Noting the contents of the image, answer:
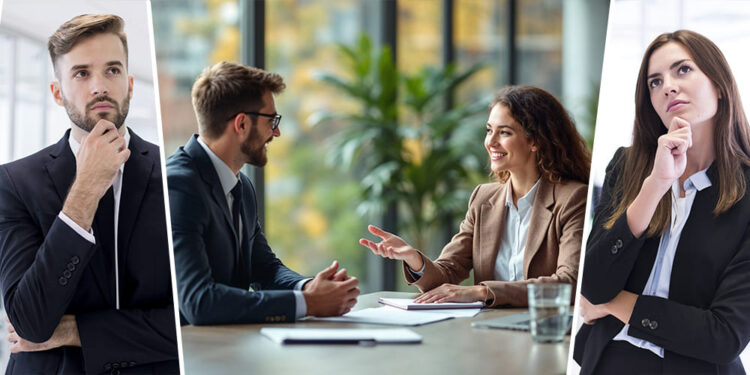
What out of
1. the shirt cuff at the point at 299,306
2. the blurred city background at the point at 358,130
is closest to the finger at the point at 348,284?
the shirt cuff at the point at 299,306

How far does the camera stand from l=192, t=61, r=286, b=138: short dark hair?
7.26ft

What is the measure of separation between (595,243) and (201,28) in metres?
3.25

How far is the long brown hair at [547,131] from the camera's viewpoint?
103 inches

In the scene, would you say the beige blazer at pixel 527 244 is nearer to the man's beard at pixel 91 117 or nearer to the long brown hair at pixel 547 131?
the long brown hair at pixel 547 131

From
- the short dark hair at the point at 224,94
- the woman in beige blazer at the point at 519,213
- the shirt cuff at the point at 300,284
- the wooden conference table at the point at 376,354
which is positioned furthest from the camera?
the woman in beige blazer at the point at 519,213

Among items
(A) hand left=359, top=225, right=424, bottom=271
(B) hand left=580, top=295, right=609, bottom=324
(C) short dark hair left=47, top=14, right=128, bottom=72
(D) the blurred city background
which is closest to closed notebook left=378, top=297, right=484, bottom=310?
(A) hand left=359, top=225, right=424, bottom=271

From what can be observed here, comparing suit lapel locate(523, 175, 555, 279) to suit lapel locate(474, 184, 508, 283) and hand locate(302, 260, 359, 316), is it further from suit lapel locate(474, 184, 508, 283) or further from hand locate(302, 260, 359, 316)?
hand locate(302, 260, 359, 316)

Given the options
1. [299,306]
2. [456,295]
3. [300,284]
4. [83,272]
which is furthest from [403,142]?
[83,272]

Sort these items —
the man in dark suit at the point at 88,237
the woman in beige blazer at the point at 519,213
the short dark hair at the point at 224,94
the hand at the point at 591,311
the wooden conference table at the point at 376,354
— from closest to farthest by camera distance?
the wooden conference table at the point at 376,354 → the man in dark suit at the point at 88,237 → the hand at the point at 591,311 → the short dark hair at the point at 224,94 → the woman in beige blazer at the point at 519,213

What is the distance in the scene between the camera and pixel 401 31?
5996 mm

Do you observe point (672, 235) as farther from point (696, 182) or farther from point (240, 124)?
point (240, 124)

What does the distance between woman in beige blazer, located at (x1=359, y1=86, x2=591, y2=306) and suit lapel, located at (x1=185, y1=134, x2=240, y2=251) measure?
20.2 inches

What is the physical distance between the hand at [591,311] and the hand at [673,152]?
1.13ft

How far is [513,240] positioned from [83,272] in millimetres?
1425
